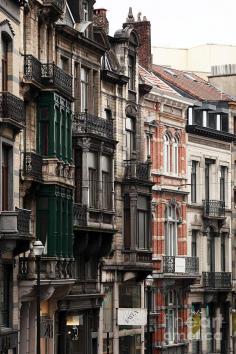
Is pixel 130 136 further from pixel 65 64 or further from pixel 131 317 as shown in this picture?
pixel 65 64

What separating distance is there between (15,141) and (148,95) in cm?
2364

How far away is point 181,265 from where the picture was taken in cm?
7344

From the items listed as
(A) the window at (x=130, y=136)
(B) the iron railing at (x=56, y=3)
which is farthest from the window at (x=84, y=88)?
(A) the window at (x=130, y=136)

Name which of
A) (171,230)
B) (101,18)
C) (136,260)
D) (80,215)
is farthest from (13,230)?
(171,230)

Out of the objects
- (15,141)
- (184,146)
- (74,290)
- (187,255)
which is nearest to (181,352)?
(187,255)

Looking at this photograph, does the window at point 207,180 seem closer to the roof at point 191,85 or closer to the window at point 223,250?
the window at point 223,250

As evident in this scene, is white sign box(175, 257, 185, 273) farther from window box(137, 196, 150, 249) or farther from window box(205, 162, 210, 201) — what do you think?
window box(205, 162, 210, 201)

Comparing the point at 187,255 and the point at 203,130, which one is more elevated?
the point at 203,130

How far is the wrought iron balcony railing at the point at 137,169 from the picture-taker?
65.6 metres

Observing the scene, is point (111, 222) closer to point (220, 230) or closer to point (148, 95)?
point (148, 95)

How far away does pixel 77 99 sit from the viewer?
59500 millimetres

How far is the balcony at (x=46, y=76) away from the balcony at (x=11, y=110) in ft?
11.1

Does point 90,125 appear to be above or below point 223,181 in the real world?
above

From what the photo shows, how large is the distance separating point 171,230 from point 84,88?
15.3 metres
